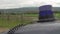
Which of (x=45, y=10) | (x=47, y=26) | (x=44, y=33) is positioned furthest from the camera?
(x=45, y=10)

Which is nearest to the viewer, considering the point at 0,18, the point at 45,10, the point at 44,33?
the point at 44,33

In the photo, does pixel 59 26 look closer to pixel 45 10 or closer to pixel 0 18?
pixel 45 10

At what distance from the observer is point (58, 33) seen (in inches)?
62.7

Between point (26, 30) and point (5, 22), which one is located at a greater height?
point (26, 30)

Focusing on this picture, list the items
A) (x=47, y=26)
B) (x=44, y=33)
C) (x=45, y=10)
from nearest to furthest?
(x=44, y=33) < (x=47, y=26) < (x=45, y=10)

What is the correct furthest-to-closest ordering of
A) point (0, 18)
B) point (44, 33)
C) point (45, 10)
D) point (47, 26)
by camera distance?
point (0, 18), point (45, 10), point (47, 26), point (44, 33)

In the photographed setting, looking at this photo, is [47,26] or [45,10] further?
[45,10]

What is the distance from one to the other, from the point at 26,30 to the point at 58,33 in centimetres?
25

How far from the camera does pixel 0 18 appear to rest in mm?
9570

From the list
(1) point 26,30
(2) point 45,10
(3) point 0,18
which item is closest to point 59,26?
(1) point 26,30

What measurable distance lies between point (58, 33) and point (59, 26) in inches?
3.8

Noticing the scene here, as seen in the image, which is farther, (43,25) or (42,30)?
(43,25)

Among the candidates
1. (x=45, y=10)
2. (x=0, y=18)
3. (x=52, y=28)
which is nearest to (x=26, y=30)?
(x=52, y=28)

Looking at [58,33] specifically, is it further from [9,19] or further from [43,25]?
[9,19]
